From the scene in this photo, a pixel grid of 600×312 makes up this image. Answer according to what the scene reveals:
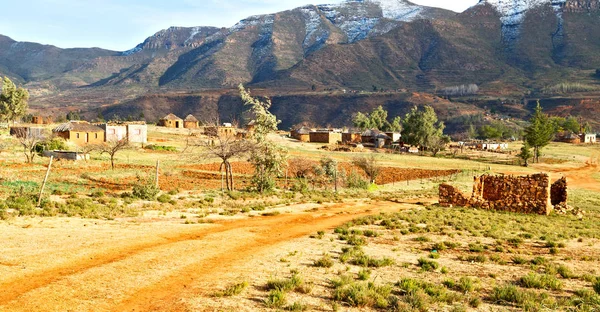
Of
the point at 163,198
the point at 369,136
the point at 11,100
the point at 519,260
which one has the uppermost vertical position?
the point at 11,100

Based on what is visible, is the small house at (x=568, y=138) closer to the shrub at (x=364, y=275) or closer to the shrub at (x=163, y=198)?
the shrub at (x=163, y=198)

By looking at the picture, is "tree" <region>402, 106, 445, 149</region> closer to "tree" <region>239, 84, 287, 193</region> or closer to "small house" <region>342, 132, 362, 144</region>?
"small house" <region>342, 132, 362, 144</region>

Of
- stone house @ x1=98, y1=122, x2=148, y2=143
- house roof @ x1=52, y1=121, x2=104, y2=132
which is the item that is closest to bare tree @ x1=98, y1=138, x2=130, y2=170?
house roof @ x1=52, y1=121, x2=104, y2=132

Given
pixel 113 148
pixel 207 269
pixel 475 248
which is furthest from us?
pixel 113 148

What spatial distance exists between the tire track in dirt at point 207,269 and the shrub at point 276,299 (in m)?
1.65

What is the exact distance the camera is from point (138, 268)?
436 inches

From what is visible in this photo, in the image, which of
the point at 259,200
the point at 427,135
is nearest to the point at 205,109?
the point at 427,135

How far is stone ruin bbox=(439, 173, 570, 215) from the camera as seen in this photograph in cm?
2503

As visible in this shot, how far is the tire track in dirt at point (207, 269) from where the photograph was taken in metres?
8.80

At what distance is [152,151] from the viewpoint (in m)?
65.0

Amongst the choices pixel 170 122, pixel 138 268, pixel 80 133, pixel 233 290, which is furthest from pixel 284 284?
pixel 170 122

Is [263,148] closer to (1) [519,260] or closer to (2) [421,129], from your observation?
(1) [519,260]

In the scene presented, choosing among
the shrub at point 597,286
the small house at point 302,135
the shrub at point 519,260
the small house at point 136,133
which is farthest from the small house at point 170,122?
the shrub at point 597,286

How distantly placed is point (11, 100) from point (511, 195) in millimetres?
84634
